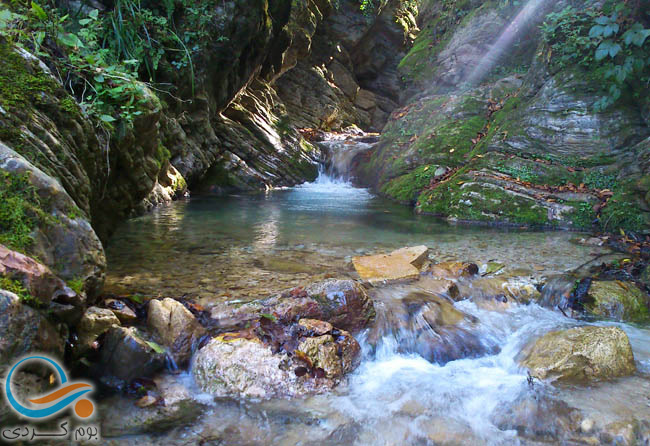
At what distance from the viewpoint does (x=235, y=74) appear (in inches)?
517

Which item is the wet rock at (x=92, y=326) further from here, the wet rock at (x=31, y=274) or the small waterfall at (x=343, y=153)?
the small waterfall at (x=343, y=153)

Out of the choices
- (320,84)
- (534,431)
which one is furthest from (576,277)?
(320,84)

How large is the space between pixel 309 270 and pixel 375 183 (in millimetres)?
9922

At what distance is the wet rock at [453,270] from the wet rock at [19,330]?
388cm

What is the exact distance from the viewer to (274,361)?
121 inches

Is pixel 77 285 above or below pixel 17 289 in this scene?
below

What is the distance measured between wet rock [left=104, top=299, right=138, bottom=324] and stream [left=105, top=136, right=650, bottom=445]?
423mm

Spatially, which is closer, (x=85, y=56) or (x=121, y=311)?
(x=121, y=311)

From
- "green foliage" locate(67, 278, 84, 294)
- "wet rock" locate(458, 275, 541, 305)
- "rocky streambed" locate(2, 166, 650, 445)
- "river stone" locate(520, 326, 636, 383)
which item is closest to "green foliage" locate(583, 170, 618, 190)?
"rocky streambed" locate(2, 166, 650, 445)

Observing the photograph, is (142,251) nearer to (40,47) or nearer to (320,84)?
(40,47)

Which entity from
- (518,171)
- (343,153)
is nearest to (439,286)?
(518,171)

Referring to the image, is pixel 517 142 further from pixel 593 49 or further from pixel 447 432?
pixel 447 432

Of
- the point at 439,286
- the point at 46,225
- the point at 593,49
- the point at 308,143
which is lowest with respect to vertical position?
the point at 439,286

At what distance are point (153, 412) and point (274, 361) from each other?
2.88 feet
